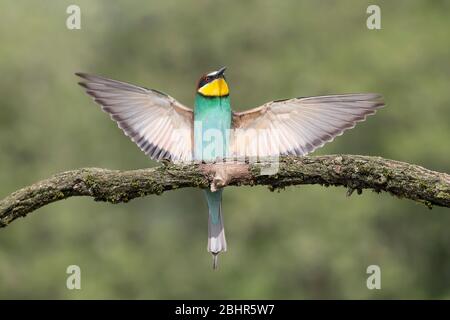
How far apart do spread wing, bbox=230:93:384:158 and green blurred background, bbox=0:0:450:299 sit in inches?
199

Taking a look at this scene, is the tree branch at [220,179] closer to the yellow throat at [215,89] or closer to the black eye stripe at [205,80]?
the yellow throat at [215,89]

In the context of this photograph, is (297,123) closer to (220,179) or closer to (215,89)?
(215,89)

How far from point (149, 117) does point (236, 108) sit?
19.3 feet

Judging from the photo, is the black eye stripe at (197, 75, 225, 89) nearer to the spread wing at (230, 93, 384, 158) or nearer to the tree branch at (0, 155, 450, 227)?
the spread wing at (230, 93, 384, 158)

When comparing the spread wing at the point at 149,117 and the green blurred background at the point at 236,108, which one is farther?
the green blurred background at the point at 236,108

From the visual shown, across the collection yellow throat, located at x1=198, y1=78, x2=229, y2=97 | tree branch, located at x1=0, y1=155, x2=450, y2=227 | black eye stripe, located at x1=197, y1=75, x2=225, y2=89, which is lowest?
tree branch, located at x1=0, y1=155, x2=450, y2=227

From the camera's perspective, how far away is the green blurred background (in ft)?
35.1

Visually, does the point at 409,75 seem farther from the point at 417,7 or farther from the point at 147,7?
the point at 147,7

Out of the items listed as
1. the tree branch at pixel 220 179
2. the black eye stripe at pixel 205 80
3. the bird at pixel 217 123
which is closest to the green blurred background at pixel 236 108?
the black eye stripe at pixel 205 80

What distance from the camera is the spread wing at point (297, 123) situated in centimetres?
512

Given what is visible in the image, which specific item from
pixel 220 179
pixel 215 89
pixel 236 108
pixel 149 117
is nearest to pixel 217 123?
pixel 215 89

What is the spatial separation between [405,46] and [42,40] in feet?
Answer: 15.3

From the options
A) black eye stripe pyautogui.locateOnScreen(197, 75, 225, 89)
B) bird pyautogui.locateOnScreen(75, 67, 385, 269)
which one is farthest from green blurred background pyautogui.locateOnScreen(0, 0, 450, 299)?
bird pyautogui.locateOnScreen(75, 67, 385, 269)

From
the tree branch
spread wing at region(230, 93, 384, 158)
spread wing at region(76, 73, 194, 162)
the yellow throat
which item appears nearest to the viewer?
the tree branch
